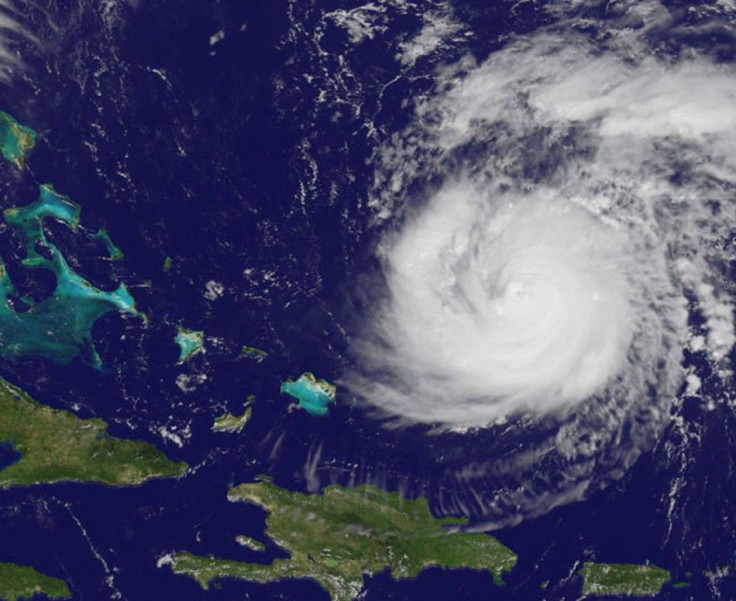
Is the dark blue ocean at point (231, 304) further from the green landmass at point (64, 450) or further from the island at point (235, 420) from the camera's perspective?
the green landmass at point (64, 450)

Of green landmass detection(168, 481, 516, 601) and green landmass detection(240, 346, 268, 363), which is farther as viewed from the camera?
green landmass detection(168, 481, 516, 601)

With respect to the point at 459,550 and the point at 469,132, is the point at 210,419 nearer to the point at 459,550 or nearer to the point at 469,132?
the point at 459,550

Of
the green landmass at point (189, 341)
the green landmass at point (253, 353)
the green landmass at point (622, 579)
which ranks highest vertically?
the green landmass at point (189, 341)

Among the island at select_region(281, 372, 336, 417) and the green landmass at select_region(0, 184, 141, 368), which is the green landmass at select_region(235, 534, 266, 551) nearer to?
the island at select_region(281, 372, 336, 417)

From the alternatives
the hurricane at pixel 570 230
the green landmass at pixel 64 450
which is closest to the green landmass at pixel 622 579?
the hurricane at pixel 570 230

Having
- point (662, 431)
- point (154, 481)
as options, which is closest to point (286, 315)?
point (154, 481)

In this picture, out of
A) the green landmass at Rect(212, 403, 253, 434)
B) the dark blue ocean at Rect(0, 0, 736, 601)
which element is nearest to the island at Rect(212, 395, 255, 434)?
the green landmass at Rect(212, 403, 253, 434)

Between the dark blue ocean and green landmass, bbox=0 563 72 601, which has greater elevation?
the dark blue ocean
